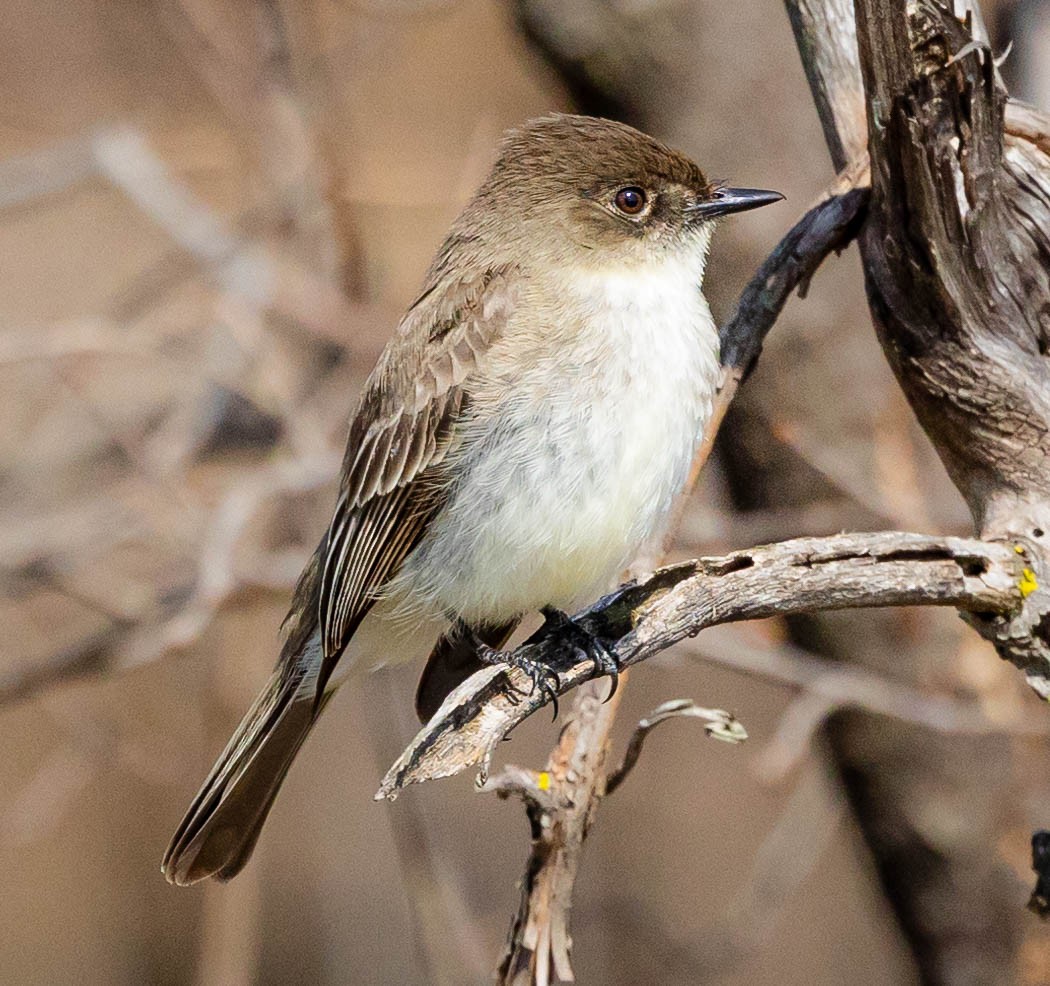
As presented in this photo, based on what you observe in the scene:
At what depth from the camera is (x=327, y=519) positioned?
200 inches

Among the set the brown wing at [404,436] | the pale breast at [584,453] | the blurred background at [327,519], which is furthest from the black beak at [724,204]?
the blurred background at [327,519]

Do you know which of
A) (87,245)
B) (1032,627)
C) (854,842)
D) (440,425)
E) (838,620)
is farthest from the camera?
(87,245)

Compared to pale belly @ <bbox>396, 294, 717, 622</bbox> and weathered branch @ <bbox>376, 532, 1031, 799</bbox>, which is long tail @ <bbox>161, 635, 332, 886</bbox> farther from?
weathered branch @ <bbox>376, 532, 1031, 799</bbox>

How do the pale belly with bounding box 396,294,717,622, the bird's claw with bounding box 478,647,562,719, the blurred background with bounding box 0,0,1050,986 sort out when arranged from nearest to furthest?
the bird's claw with bounding box 478,647,562,719
the pale belly with bounding box 396,294,717,622
the blurred background with bounding box 0,0,1050,986

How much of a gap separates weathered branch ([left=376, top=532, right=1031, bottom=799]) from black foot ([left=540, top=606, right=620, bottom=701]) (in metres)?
0.17

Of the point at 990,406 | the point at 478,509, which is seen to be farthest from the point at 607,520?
the point at 990,406

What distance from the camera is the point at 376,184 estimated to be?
558 centimetres

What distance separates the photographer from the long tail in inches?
123

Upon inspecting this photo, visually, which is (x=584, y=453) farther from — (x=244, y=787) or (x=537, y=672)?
(x=244, y=787)

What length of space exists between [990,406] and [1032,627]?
41cm

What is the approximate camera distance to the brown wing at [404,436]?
3.04 m

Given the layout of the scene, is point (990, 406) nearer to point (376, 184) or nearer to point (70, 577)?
point (70, 577)


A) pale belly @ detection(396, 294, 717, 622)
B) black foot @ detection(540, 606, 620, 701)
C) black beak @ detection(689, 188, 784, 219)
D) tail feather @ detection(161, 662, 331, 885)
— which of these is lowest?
tail feather @ detection(161, 662, 331, 885)

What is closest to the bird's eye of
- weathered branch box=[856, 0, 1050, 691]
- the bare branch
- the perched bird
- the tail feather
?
the perched bird
